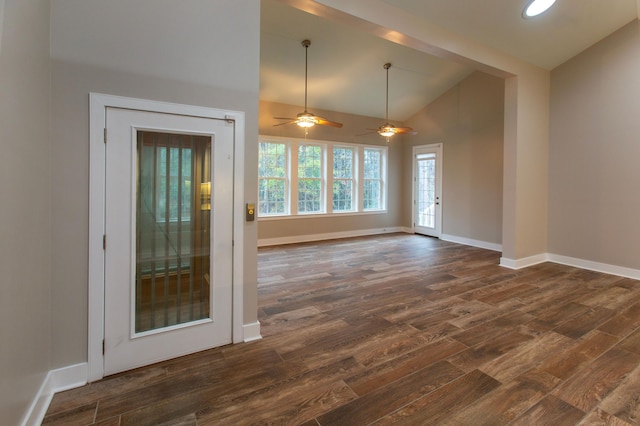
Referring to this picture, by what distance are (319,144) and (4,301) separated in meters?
6.32

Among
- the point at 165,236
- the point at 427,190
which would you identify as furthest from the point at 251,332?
the point at 427,190

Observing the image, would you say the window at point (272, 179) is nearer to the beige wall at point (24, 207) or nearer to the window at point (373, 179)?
the window at point (373, 179)

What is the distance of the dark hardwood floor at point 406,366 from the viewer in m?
1.73

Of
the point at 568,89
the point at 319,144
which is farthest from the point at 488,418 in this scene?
the point at 319,144

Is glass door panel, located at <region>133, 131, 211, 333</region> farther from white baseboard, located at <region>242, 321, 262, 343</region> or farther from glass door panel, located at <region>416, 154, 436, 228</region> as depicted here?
glass door panel, located at <region>416, 154, 436, 228</region>

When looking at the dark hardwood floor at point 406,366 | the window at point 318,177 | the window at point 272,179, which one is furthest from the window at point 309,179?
the dark hardwood floor at point 406,366

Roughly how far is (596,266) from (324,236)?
493 cm

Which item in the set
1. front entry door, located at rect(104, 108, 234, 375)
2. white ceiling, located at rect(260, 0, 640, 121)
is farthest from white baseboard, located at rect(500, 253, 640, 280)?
front entry door, located at rect(104, 108, 234, 375)

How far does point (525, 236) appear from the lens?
4.86 m

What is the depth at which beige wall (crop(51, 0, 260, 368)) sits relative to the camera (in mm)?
1874

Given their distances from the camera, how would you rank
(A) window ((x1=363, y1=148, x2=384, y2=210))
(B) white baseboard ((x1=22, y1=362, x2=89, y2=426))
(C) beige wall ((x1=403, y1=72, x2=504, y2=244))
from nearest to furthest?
(B) white baseboard ((x1=22, y1=362, x2=89, y2=426)), (C) beige wall ((x1=403, y1=72, x2=504, y2=244)), (A) window ((x1=363, y1=148, x2=384, y2=210))

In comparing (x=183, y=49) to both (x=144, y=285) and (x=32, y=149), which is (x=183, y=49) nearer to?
(x=32, y=149)

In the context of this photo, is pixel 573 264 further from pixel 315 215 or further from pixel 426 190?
pixel 315 215

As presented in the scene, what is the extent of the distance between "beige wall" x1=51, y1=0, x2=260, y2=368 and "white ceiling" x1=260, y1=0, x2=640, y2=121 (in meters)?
1.57
